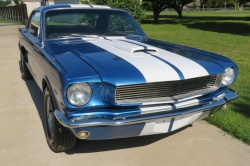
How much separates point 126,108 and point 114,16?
7.16 ft

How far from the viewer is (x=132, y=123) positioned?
246 cm

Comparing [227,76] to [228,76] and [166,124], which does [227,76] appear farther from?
[166,124]

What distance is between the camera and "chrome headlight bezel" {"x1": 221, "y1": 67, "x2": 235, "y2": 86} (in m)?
3.10

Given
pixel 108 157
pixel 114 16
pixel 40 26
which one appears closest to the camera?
pixel 108 157

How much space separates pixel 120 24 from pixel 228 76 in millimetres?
1840

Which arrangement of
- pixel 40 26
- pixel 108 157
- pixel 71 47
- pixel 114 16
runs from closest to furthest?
pixel 108 157
pixel 71 47
pixel 40 26
pixel 114 16

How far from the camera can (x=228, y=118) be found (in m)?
3.85

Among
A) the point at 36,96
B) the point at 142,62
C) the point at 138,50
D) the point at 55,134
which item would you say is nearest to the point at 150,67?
the point at 142,62

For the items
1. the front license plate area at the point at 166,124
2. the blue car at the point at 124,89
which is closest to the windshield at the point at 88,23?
the blue car at the point at 124,89

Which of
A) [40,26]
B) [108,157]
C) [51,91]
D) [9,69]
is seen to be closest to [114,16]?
[40,26]

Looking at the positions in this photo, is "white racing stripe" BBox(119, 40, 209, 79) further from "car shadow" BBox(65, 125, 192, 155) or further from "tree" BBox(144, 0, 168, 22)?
"tree" BBox(144, 0, 168, 22)

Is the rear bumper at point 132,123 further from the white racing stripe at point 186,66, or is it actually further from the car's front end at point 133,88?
the white racing stripe at point 186,66

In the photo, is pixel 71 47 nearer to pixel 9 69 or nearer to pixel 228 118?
pixel 228 118

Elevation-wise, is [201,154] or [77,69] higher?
[77,69]
